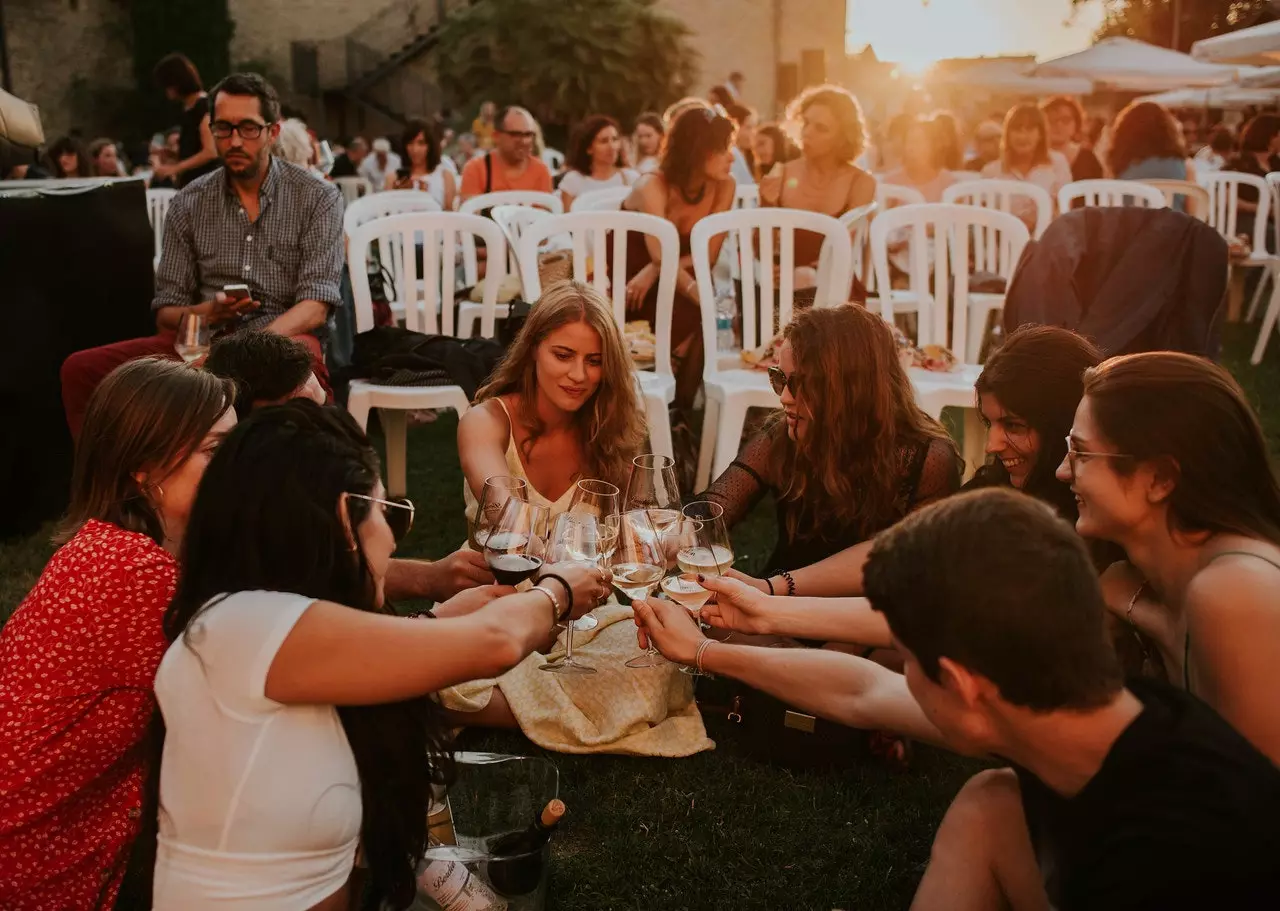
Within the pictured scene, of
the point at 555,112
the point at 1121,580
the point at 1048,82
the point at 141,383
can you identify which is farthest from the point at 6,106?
the point at 555,112

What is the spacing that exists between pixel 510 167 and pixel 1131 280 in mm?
4852

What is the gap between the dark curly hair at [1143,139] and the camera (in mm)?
8039

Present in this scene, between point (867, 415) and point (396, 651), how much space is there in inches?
66.4

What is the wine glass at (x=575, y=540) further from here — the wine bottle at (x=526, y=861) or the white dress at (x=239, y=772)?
the white dress at (x=239, y=772)

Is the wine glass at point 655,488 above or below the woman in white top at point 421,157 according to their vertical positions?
below

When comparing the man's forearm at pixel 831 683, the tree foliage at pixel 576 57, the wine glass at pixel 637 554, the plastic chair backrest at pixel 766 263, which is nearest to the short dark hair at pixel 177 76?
the plastic chair backrest at pixel 766 263

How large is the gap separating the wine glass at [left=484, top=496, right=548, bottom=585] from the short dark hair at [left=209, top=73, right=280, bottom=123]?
9.92ft

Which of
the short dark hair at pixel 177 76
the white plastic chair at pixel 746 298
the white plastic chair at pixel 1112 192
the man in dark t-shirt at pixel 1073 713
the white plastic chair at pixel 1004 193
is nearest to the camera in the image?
the man in dark t-shirt at pixel 1073 713

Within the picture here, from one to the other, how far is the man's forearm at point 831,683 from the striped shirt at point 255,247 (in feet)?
9.75

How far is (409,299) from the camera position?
5.57 metres

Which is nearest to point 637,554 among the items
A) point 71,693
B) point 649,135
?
point 71,693

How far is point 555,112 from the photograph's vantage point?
23.3 metres

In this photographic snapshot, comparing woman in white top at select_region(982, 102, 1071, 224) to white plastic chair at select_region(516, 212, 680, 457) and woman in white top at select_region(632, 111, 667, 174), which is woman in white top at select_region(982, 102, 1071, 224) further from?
white plastic chair at select_region(516, 212, 680, 457)

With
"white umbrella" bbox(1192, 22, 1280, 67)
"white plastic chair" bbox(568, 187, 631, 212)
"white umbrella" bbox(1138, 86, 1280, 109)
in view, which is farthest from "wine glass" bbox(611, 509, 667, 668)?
"white umbrella" bbox(1138, 86, 1280, 109)
